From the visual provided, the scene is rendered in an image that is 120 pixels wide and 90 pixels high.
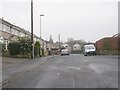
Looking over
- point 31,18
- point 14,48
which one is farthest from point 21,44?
point 31,18

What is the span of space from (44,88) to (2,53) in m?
28.6

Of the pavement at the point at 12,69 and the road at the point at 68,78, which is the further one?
the pavement at the point at 12,69

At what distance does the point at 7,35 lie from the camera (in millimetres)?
54969

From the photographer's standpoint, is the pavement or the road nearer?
the road

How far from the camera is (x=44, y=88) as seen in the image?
11.7 meters

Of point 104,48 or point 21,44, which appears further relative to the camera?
point 104,48

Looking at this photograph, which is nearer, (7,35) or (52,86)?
(52,86)

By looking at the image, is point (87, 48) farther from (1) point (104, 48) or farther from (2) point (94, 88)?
(2) point (94, 88)

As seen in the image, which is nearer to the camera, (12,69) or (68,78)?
(68,78)

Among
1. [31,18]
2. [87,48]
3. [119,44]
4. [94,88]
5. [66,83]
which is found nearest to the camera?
[94,88]

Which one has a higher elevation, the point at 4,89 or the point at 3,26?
the point at 3,26

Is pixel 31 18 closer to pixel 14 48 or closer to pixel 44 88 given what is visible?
pixel 14 48

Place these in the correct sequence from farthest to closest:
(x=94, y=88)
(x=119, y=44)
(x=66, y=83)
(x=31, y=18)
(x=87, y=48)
→ (x=87, y=48) < (x=119, y=44) < (x=31, y=18) < (x=66, y=83) < (x=94, y=88)

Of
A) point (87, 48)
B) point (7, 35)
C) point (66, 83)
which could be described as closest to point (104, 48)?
point (87, 48)
